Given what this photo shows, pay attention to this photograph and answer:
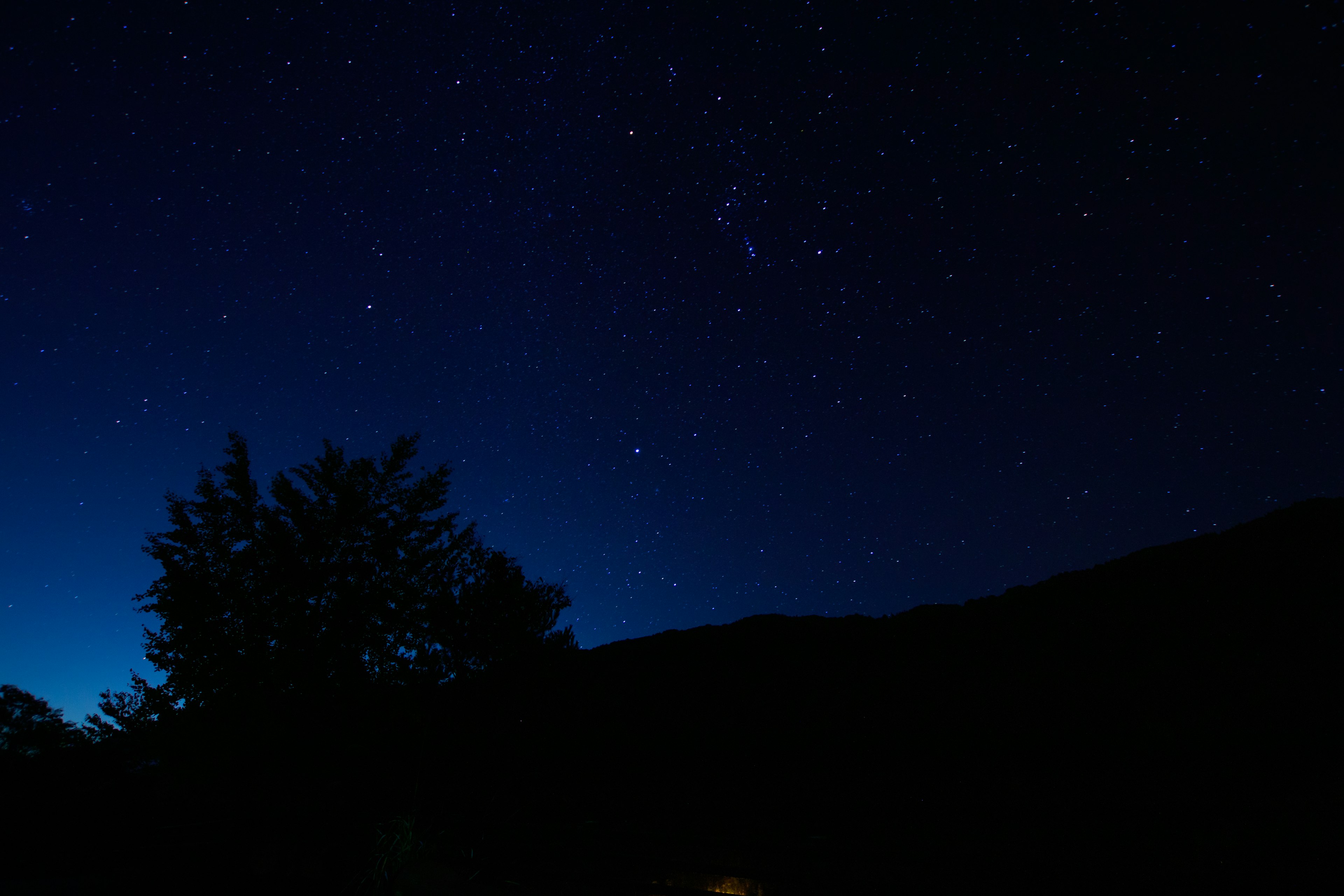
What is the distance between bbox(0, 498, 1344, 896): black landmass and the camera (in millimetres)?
5305

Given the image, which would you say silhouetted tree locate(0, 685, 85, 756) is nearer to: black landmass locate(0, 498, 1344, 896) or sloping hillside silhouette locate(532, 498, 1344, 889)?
black landmass locate(0, 498, 1344, 896)

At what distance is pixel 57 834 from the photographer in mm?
8867

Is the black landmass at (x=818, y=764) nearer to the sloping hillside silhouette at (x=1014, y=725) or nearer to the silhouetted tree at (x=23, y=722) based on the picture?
the sloping hillside silhouette at (x=1014, y=725)

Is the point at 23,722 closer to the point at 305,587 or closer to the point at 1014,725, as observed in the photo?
the point at 305,587

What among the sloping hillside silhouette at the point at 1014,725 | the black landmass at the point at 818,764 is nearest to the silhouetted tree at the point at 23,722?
the black landmass at the point at 818,764

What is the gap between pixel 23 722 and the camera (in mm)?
28906

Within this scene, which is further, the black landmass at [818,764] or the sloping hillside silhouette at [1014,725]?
the sloping hillside silhouette at [1014,725]

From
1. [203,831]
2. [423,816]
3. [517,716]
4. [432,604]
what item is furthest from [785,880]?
[517,716]

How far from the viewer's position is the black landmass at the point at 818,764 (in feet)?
17.4

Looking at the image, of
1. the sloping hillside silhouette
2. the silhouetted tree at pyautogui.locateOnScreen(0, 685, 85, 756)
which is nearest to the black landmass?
the sloping hillside silhouette

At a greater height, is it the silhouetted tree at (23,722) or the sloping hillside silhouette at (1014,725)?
the silhouetted tree at (23,722)

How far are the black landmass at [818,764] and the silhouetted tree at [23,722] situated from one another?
67.0ft

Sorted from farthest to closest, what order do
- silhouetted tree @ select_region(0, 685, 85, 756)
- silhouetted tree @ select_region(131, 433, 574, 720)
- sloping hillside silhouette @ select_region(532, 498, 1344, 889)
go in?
silhouetted tree @ select_region(0, 685, 85, 756) < silhouetted tree @ select_region(131, 433, 574, 720) < sloping hillside silhouette @ select_region(532, 498, 1344, 889)

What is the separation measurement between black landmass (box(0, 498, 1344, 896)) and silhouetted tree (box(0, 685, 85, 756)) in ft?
67.0
